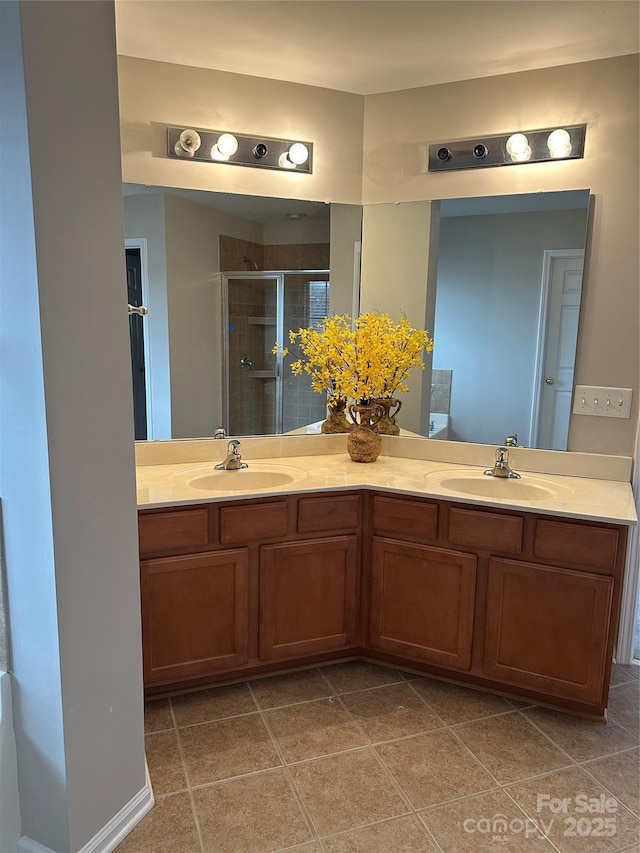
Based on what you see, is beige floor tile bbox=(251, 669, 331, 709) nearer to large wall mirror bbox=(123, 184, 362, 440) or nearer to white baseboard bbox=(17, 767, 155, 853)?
white baseboard bbox=(17, 767, 155, 853)

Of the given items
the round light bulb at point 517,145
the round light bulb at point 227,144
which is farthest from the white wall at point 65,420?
the round light bulb at point 517,145

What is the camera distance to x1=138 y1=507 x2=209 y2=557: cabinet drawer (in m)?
2.21

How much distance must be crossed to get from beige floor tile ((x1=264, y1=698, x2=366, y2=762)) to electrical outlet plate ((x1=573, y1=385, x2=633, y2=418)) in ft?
5.20

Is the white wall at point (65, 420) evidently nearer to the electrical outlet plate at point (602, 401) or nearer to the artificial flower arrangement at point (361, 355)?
the artificial flower arrangement at point (361, 355)

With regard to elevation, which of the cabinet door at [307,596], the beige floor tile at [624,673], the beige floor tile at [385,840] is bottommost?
the beige floor tile at [624,673]

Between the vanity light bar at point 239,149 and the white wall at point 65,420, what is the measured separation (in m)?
1.09

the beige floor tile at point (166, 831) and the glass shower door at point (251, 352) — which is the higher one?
the glass shower door at point (251, 352)

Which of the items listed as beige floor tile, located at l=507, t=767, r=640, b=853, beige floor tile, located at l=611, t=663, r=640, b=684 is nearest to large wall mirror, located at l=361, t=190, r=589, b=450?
beige floor tile, located at l=611, t=663, r=640, b=684

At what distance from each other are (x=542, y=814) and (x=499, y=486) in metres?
1.18

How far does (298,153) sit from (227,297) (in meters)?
0.71

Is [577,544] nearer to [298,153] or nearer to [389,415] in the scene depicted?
[389,415]

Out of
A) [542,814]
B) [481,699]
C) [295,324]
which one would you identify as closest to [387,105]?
[295,324]

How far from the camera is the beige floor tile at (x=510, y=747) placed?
2076mm

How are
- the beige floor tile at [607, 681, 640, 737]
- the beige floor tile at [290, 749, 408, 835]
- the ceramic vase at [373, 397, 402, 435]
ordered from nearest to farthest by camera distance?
the beige floor tile at [290, 749, 408, 835] → the beige floor tile at [607, 681, 640, 737] → the ceramic vase at [373, 397, 402, 435]
